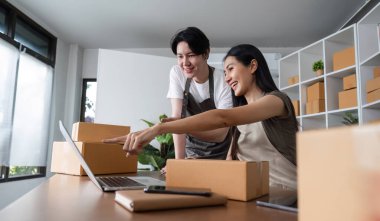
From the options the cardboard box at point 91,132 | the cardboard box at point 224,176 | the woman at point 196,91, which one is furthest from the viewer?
the woman at point 196,91

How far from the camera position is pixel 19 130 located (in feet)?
10.5

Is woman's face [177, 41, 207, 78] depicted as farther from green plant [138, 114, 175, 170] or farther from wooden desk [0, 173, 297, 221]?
green plant [138, 114, 175, 170]

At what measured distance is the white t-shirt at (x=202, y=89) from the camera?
151cm

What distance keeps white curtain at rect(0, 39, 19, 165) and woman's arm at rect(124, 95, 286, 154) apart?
101 inches

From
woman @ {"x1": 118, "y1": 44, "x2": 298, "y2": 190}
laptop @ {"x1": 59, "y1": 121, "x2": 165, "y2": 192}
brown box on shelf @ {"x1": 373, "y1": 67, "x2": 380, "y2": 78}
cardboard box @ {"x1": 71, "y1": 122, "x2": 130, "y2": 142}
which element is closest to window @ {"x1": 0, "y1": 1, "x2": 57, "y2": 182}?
cardboard box @ {"x1": 71, "y1": 122, "x2": 130, "y2": 142}

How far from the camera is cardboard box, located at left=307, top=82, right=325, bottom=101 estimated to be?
2988 mm

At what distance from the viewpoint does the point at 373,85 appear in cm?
233

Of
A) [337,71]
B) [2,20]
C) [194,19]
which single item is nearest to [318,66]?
[337,71]

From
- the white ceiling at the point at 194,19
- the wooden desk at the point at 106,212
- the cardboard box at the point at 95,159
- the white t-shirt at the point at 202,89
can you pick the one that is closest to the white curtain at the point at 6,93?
the white ceiling at the point at 194,19

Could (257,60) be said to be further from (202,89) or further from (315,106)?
(315,106)

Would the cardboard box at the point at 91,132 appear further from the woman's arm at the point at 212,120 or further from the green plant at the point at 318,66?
the green plant at the point at 318,66

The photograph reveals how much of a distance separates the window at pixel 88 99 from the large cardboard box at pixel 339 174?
14.6ft

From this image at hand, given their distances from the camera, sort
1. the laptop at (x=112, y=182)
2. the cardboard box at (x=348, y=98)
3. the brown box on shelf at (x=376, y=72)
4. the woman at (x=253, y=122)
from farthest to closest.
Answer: the cardboard box at (x=348, y=98), the brown box on shelf at (x=376, y=72), the woman at (x=253, y=122), the laptop at (x=112, y=182)

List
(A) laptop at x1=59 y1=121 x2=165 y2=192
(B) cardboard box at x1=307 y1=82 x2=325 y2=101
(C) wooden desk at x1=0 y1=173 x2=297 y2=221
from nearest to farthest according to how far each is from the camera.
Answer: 1. (C) wooden desk at x1=0 y1=173 x2=297 y2=221
2. (A) laptop at x1=59 y1=121 x2=165 y2=192
3. (B) cardboard box at x1=307 y1=82 x2=325 y2=101
